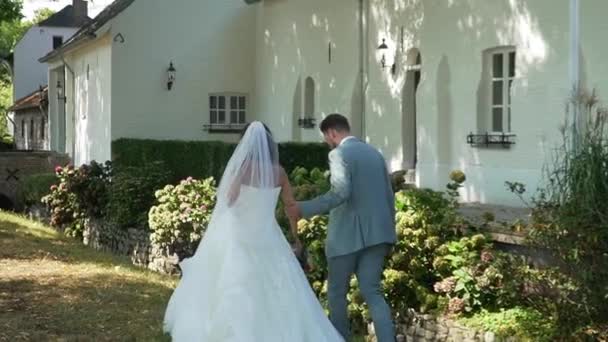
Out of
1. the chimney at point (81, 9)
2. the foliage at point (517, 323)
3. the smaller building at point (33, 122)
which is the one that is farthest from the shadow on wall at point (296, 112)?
the chimney at point (81, 9)

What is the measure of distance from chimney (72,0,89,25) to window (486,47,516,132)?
44806 mm

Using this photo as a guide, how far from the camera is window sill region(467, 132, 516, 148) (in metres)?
14.7

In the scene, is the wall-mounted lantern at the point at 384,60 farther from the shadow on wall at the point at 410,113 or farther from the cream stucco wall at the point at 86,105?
the cream stucco wall at the point at 86,105

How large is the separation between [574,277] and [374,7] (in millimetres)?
13243

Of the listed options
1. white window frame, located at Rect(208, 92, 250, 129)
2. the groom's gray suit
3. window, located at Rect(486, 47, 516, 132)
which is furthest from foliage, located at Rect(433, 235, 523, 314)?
white window frame, located at Rect(208, 92, 250, 129)

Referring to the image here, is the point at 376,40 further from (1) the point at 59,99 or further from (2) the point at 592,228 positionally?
(1) the point at 59,99

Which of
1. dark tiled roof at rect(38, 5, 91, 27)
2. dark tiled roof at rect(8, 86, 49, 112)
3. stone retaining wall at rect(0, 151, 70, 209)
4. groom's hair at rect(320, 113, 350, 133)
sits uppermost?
dark tiled roof at rect(38, 5, 91, 27)

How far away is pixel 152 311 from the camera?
9.93 m

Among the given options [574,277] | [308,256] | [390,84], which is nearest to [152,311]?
[308,256]

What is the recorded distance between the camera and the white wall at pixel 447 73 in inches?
546

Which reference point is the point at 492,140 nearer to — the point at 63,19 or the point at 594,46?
the point at 594,46

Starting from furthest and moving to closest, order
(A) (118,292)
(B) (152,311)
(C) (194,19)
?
(C) (194,19), (A) (118,292), (B) (152,311)

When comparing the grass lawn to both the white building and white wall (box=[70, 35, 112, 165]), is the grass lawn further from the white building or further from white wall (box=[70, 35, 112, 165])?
white wall (box=[70, 35, 112, 165])

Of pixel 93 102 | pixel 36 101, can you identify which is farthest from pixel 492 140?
pixel 36 101
